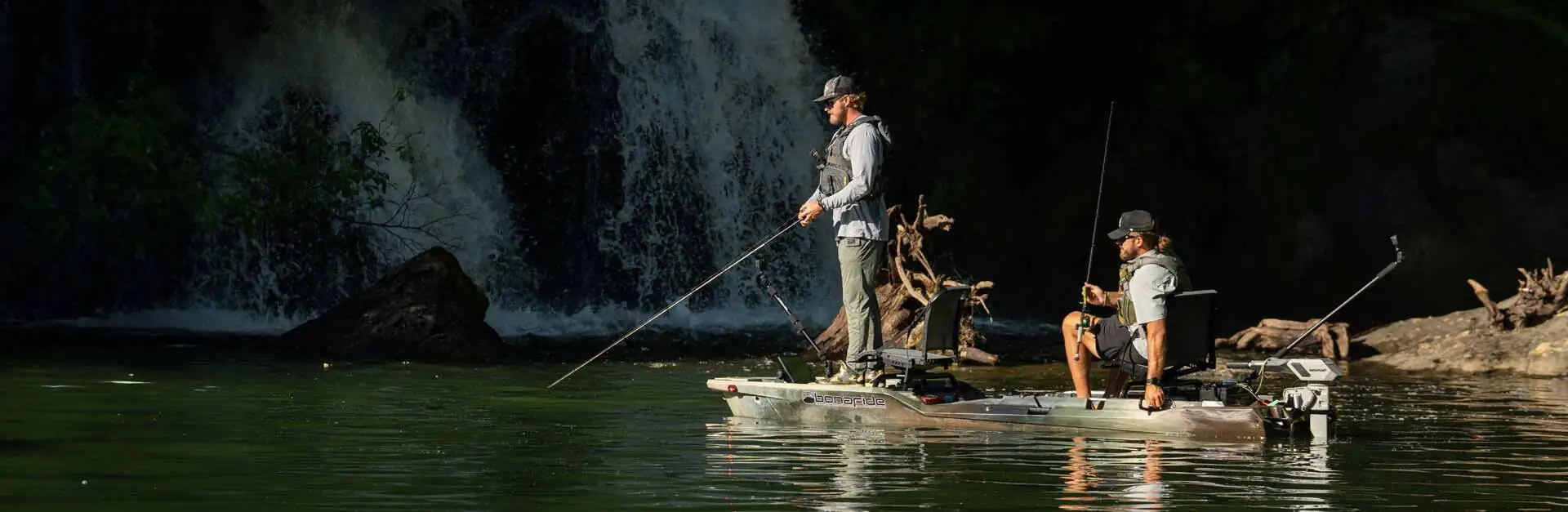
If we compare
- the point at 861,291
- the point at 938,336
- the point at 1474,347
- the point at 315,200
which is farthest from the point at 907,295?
the point at 315,200

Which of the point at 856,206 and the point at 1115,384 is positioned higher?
the point at 856,206

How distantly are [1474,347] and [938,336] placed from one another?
26.7 ft

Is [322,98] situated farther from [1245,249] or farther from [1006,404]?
[1006,404]

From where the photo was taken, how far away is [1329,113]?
92.5ft

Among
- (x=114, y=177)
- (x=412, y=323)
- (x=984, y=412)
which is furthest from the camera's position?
(x=114, y=177)

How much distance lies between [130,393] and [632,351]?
21.2 feet

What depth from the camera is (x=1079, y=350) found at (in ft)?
44.2

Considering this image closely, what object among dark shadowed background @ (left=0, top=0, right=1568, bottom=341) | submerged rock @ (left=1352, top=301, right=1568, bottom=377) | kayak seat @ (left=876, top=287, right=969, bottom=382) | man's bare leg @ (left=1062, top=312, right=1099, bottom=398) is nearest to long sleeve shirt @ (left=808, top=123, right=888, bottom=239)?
kayak seat @ (left=876, top=287, right=969, bottom=382)

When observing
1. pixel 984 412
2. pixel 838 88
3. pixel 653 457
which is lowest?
pixel 653 457

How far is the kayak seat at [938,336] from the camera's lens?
1326 centimetres

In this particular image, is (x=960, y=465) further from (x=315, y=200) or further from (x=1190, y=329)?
(x=315, y=200)

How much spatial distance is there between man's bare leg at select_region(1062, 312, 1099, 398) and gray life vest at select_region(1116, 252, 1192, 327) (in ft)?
0.73

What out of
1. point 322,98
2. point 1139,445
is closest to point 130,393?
point 1139,445

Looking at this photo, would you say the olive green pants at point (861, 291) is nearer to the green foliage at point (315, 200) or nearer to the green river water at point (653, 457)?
the green river water at point (653, 457)
